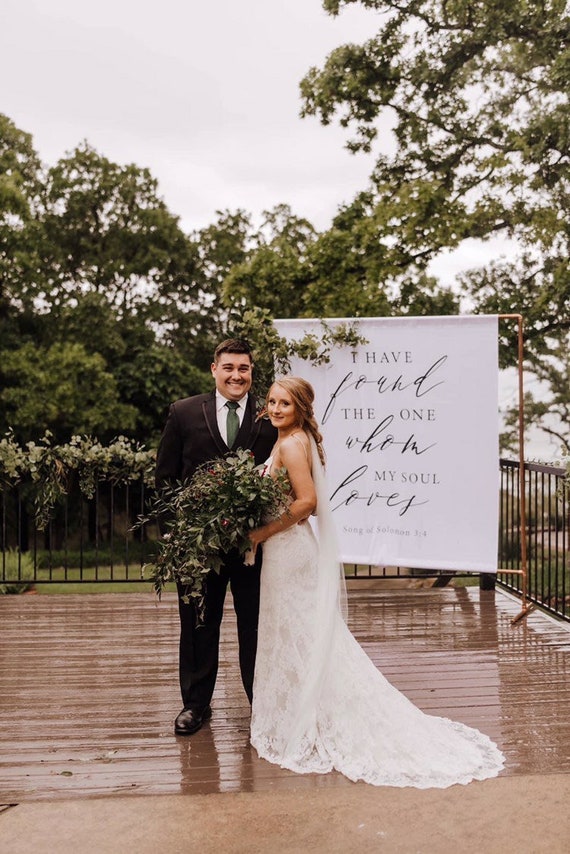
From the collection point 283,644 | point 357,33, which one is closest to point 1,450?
point 283,644

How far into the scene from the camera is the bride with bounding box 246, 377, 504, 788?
363cm

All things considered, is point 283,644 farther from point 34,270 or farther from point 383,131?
point 34,270

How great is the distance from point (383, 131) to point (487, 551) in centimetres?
1133

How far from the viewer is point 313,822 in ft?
10.1

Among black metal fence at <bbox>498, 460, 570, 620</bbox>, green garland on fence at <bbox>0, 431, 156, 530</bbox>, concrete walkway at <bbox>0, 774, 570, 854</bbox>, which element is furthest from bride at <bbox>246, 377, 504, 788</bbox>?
green garland on fence at <bbox>0, 431, 156, 530</bbox>

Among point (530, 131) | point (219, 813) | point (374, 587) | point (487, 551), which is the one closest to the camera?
point (219, 813)

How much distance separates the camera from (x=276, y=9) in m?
20.4

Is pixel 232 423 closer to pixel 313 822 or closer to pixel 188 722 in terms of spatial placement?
pixel 188 722

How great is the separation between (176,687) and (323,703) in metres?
1.21

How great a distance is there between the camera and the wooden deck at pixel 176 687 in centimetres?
355

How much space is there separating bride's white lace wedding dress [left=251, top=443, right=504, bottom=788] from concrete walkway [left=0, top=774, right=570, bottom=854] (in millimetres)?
189

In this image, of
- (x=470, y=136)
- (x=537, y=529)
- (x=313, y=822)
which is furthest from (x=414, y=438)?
Result: (x=470, y=136)

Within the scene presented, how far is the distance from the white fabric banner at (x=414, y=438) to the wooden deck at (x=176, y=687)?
565 mm

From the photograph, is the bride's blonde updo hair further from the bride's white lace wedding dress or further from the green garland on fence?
the green garland on fence
